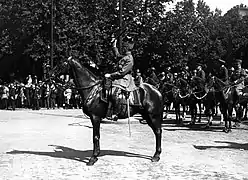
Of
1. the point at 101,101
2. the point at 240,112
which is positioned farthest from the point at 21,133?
the point at 240,112

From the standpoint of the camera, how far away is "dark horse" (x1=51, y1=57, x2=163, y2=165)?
11.4 m

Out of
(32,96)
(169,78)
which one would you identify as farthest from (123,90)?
(32,96)

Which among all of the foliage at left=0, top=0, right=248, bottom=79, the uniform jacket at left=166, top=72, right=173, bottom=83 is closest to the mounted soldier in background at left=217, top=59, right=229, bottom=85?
the uniform jacket at left=166, top=72, right=173, bottom=83

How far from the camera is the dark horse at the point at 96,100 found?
1141cm

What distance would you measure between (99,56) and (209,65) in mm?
19676

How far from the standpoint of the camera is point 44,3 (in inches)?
1587

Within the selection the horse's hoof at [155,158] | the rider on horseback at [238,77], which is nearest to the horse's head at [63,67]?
the horse's hoof at [155,158]

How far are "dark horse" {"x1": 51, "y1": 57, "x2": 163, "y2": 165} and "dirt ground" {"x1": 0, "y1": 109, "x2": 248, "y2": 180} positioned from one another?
2.47 ft

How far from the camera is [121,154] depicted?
40.1ft

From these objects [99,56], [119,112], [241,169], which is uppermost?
[99,56]

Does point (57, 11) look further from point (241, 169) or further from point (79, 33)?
point (241, 169)

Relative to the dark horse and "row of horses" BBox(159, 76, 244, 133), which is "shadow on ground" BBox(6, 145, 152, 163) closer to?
the dark horse

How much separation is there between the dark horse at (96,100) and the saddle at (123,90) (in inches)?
5.5

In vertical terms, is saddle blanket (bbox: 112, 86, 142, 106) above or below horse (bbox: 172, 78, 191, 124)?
below
